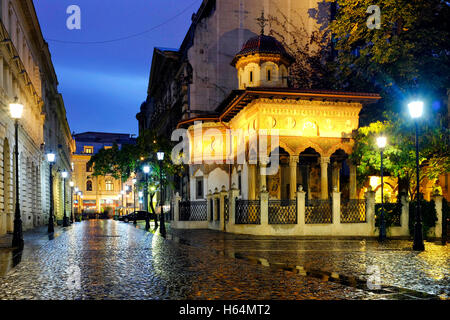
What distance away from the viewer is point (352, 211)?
2348 centimetres

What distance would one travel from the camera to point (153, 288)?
8.33 meters

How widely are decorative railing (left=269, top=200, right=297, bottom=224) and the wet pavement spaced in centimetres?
675

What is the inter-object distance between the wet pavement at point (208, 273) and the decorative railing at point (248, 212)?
7.10m

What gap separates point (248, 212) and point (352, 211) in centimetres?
483

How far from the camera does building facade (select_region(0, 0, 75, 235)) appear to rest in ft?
81.4

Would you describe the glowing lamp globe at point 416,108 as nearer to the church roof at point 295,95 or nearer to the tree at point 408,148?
the tree at point 408,148

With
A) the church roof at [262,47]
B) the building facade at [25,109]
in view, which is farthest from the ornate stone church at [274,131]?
the building facade at [25,109]

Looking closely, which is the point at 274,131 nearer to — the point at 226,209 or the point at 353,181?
the point at 226,209

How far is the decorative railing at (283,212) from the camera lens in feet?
74.9

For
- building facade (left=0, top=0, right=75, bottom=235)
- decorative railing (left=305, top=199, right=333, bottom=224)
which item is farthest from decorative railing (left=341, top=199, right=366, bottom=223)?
building facade (left=0, top=0, right=75, bottom=235)

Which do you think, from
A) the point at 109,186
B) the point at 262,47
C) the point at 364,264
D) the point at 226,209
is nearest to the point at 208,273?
the point at 364,264

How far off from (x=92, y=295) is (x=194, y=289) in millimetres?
1598
